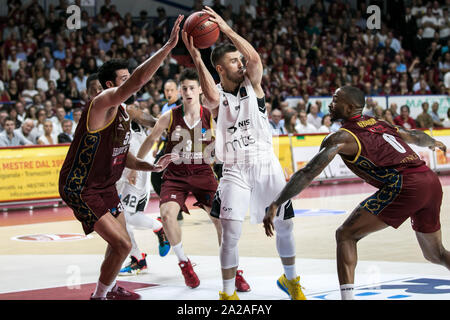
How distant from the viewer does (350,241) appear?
5.15 meters

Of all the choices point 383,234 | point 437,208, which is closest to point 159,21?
point 383,234

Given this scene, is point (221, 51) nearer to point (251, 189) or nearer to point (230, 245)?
point (251, 189)

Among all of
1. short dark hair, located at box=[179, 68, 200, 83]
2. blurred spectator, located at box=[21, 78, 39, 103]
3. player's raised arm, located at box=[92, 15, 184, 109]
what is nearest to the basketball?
player's raised arm, located at box=[92, 15, 184, 109]

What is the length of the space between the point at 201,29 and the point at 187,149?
1.87m

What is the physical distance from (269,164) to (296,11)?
19742mm

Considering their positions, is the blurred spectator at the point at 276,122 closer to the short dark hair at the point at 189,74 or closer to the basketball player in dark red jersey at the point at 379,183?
the short dark hair at the point at 189,74

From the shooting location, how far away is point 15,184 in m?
13.2

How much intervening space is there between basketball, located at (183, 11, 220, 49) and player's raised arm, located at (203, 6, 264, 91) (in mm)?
92

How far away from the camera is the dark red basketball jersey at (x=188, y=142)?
752 cm

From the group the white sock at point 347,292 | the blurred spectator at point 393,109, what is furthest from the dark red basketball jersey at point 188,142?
the blurred spectator at point 393,109

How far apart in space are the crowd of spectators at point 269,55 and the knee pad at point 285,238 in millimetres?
9130

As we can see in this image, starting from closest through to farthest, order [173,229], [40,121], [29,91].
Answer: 1. [173,229]
2. [40,121]
3. [29,91]

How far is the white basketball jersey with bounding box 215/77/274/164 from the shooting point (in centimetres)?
602

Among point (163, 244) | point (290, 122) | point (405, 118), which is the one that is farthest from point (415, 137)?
point (405, 118)
